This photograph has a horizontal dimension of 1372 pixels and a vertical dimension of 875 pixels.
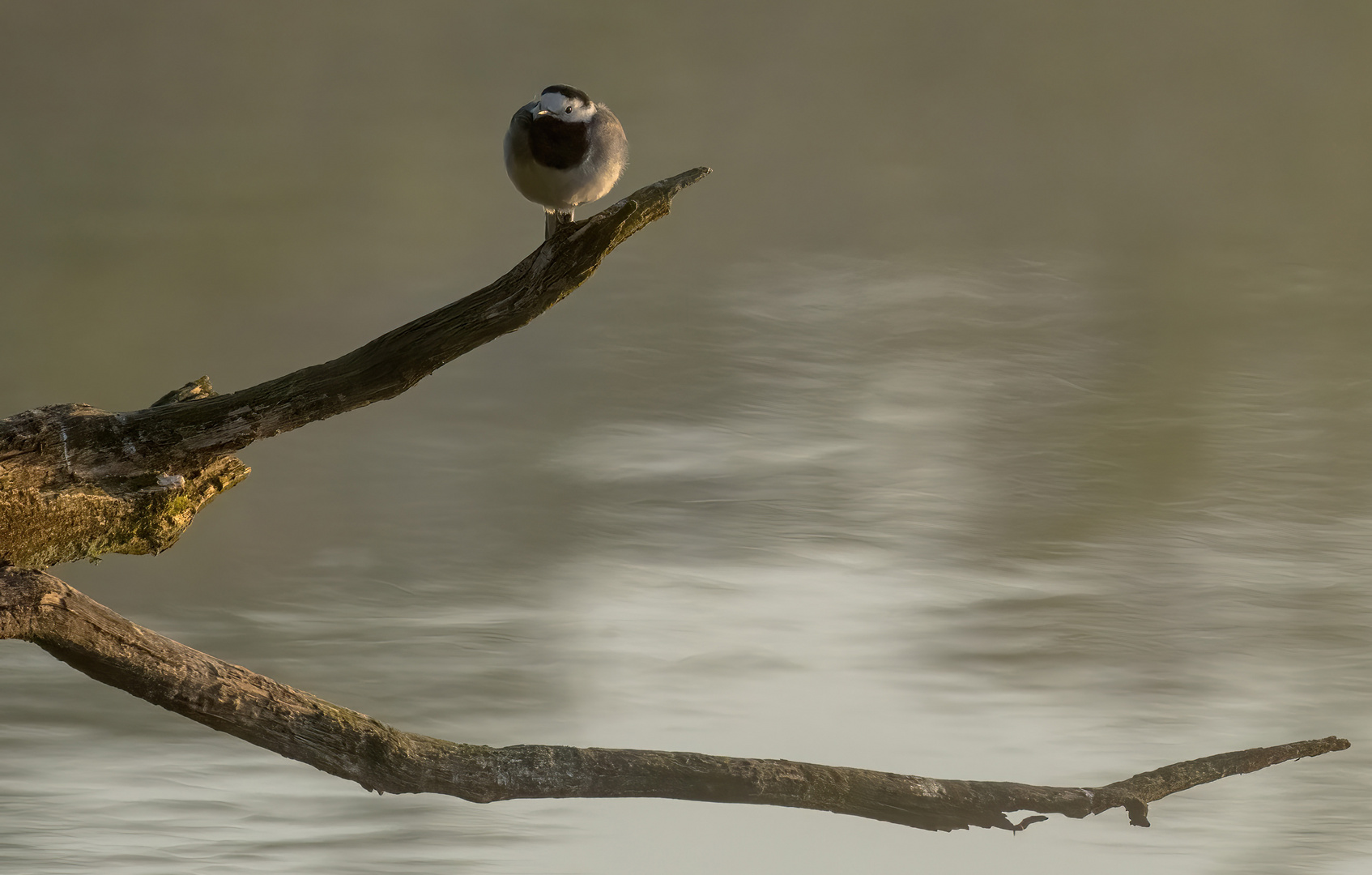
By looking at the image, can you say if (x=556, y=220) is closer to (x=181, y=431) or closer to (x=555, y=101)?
(x=555, y=101)

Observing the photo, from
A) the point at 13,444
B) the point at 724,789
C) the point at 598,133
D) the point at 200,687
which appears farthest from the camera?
the point at 724,789

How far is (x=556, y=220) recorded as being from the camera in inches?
62.4

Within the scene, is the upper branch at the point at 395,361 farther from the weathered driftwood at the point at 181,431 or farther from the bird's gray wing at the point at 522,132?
the bird's gray wing at the point at 522,132

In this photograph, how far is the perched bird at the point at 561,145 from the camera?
150 centimetres

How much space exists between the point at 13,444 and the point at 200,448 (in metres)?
0.30

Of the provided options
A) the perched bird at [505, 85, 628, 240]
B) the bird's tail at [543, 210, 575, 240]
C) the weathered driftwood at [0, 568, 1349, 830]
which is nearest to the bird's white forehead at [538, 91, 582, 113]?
the perched bird at [505, 85, 628, 240]

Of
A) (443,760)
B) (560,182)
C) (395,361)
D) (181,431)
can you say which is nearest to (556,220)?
(560,182)

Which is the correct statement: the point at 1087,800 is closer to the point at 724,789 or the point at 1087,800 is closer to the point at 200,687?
the point at 724,789

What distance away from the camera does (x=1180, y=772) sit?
2.28m

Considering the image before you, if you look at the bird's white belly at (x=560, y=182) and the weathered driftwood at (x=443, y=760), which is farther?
the weathered driftwood at (x=443, y=760)

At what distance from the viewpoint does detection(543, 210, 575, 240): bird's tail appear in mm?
1547

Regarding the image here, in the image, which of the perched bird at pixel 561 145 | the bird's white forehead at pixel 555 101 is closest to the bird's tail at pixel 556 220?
the perched bird at pixel 561 145

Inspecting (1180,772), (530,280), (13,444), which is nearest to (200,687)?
(13,444)

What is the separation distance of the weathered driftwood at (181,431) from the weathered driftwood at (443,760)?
0.14 meters
